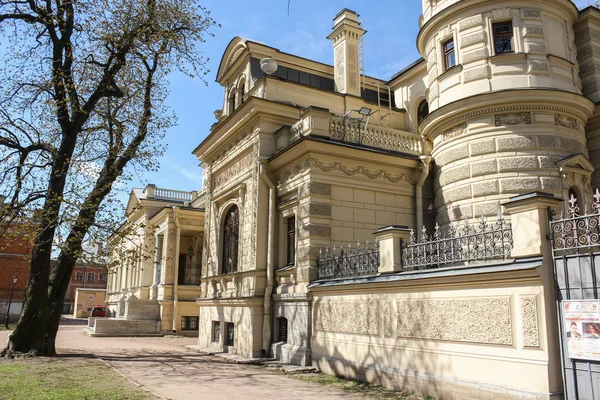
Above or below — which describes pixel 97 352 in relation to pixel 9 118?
below

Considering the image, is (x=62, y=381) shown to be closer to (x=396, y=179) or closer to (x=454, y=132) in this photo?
(x=396, y=179)

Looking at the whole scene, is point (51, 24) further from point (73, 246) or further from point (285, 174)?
point (285, 174)

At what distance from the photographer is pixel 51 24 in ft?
47.5

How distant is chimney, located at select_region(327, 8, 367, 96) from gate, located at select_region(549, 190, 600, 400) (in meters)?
12.2

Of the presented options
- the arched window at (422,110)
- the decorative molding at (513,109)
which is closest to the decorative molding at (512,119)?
the decorative molding at (513,109)

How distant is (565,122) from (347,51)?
8.04m

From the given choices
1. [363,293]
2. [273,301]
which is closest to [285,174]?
[273,301]

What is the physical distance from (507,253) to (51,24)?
1372 centimetres

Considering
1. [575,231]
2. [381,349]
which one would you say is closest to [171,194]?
[381,349]

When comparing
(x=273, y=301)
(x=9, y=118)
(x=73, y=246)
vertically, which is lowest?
(x=273, y=301)

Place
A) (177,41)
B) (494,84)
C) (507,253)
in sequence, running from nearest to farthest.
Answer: (507,253) < (494,84) < (177,41)

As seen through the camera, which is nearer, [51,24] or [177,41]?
[51,24]

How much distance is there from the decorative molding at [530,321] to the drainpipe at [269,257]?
330 inches

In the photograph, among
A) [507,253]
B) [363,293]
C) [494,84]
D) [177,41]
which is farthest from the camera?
[177,41]
